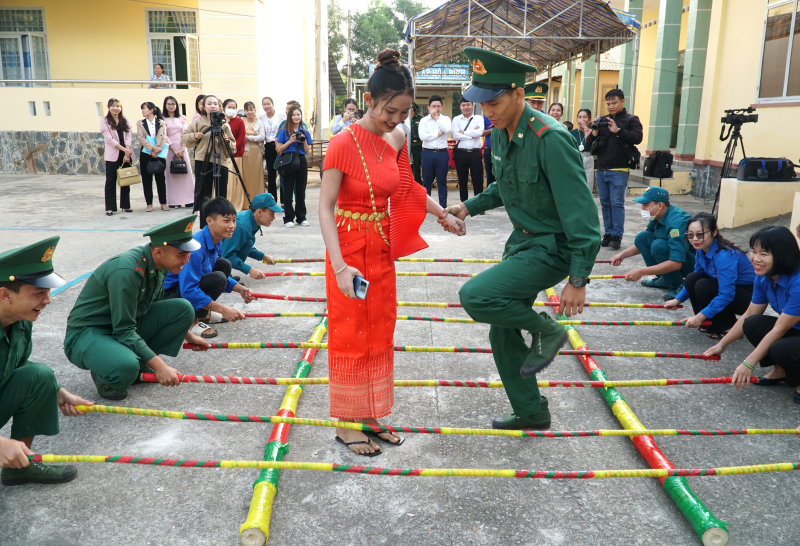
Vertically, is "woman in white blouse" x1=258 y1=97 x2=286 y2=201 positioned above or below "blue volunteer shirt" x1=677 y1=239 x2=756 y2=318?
above

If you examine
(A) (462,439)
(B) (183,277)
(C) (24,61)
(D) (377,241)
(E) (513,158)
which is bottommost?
(A) (462,439)

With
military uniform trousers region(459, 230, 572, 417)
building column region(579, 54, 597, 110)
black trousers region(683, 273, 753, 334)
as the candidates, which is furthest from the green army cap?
building column region(579, 54, 597, 110)

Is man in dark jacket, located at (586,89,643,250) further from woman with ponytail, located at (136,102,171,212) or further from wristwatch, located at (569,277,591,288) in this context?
woman with ponytail, located at (136,102,171,212)

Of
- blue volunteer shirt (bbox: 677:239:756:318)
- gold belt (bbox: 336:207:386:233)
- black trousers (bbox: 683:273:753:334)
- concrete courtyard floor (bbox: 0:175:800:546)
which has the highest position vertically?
gold belt (bbox: 336:207:386:233)

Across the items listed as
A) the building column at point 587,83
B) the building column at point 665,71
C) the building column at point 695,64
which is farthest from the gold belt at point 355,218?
the building column at point 587,83

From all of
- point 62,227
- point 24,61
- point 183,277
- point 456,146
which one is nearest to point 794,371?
point 183,277

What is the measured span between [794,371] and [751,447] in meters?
0.68

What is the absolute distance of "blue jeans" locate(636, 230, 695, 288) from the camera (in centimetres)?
511

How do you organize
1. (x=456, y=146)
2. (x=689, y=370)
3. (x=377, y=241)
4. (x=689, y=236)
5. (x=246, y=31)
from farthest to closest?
1. (x=246, y=31)
2. (x=456, y=146)
3. (x=689, y=236)
4. (x=689, y=370)
5. (x=377, y=241)

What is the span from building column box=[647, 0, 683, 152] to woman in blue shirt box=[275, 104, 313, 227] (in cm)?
742

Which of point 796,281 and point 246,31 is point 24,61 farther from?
point 796,281

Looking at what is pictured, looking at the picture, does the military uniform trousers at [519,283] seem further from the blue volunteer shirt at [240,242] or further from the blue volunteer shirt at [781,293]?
the blue volunteer shirt at [240,242]

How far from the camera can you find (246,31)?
13.1 m

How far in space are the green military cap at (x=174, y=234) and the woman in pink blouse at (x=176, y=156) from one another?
694 centimetres
